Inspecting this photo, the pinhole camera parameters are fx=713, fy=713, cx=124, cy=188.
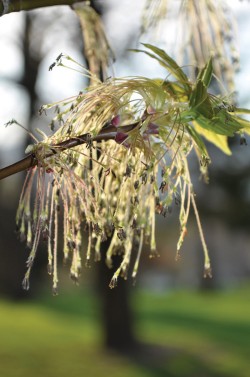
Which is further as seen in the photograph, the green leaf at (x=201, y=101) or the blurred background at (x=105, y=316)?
the blurred background at (x=105, y=316)

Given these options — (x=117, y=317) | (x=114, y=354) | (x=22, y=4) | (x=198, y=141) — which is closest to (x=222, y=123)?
(x=198, y=141)

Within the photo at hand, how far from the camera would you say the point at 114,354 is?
930cm

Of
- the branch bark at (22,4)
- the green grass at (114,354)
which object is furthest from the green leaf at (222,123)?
the green grass at (114,354)

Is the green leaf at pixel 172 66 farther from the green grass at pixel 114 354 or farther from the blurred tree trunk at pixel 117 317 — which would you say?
the blurred tree trunk at pixel 117 317

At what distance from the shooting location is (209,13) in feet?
7.95

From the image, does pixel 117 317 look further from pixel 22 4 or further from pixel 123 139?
pixel 123 139

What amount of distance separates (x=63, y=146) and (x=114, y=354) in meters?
8.32

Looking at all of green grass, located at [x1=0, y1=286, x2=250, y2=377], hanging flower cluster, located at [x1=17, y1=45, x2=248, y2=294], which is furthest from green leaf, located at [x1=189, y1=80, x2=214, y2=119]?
green grass, located at [x1=0, y1=286, x2=250, y2=377]

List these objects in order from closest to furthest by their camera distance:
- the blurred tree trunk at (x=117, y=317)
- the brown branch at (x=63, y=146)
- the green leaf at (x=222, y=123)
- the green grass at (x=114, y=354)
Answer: the brown branch at (x=63, y=146)
the green leaf at (x=222, y=123)
the green grass at (x=114, y=354)
the blurred tree trunk at (x=117, y=317)

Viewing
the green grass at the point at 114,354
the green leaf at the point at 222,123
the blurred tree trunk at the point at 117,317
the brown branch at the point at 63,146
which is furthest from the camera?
the blurred tree trunk at the point at 117,317

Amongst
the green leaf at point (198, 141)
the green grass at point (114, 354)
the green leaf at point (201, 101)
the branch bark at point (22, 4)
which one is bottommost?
the green leaf at point (198, 141)

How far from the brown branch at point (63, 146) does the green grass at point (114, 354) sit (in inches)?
284

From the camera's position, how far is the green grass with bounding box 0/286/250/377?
8.61m

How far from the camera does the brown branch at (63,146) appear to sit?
1.23m
